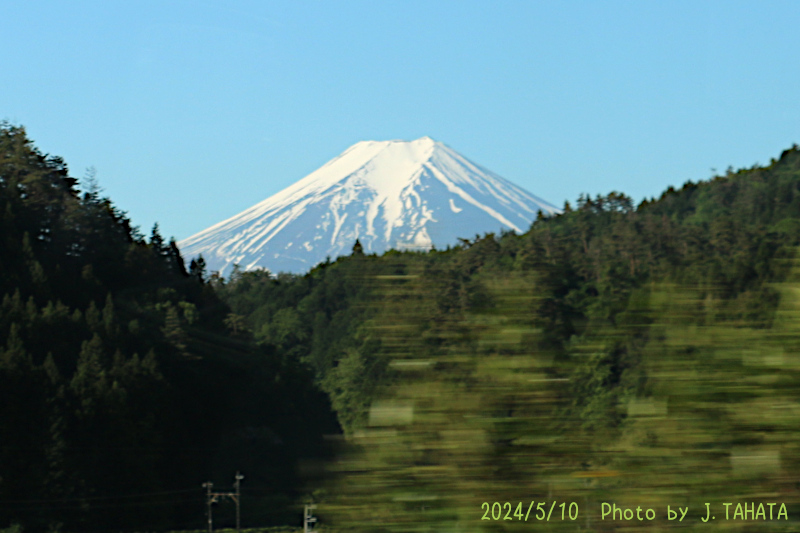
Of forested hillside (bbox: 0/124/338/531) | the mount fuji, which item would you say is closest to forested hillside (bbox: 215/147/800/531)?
forested hillside (bbox: 0/124/338/531)

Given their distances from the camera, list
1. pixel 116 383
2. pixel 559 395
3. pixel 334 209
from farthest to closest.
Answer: pixel 334 209 → pixel 116 383 → pixel 559 395

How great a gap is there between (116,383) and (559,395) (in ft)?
119

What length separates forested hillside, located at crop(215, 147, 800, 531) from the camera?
330 centimetres

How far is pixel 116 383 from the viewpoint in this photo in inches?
1474

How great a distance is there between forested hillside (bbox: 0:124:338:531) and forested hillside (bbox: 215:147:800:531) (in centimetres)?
3364

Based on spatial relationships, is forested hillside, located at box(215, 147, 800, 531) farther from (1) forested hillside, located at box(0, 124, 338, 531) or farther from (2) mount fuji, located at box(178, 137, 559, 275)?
(2) mount fuji, located at box(178, 137, 559, 275)

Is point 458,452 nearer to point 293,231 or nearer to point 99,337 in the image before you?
point 99,337

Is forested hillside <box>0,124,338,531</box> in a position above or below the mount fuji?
below

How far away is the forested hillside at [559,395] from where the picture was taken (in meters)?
3.30

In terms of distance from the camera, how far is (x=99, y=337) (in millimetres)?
39781

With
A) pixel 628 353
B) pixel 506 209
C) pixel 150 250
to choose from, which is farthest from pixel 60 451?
pixel 506 209

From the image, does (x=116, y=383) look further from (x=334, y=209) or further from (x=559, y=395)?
(x=334, y=209)

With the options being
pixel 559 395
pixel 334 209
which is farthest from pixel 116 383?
pixel 334 209

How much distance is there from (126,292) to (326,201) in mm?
131901
